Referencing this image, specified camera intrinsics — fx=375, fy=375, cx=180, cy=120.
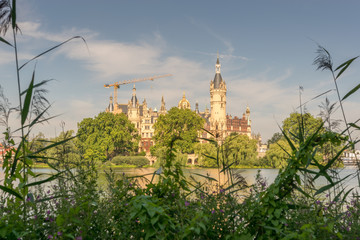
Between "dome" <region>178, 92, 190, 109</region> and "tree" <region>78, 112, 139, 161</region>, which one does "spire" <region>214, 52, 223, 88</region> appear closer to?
"dome" <region>178, 92, 190, 109</region>

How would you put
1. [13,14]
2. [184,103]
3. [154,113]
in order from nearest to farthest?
[13,14] < [154,113] < [184,103]

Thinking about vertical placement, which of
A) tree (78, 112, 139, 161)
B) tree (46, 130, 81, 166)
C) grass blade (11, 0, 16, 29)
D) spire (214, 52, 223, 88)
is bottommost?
tree (46, 130, 81, 166)

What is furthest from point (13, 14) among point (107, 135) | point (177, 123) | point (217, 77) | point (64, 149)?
point (217, 77)

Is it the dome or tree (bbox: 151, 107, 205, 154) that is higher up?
the dome

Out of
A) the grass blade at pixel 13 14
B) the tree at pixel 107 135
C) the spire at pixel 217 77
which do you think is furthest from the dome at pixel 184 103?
the grass blade at pixel 13 14

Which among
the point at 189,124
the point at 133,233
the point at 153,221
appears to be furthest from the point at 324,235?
the point at 189,124

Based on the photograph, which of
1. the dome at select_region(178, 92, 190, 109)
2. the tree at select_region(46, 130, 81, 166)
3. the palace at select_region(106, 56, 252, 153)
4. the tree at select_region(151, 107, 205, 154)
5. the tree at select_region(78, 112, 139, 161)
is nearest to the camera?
the tree at select_region(46, 130, 81, 166)

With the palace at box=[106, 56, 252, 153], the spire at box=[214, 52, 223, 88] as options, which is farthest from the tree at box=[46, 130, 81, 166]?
the spire at box=[214, 52, 223, 88]

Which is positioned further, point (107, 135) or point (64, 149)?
point (107, 135)

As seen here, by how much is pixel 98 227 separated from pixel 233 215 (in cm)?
101

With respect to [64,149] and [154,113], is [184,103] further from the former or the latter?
[64,149]

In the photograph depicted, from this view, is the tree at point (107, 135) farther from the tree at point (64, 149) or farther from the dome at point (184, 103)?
the tree at point (64, 149)

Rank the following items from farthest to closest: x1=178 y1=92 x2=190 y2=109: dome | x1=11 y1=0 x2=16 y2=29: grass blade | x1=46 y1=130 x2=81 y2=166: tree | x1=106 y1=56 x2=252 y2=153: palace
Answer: x1=178 y1=92 x2=190 y2=109: dome < x1=106 y1=56 x2=252 y2=153: palace < x1=46 y1=130 x2=81 y2=166: tree < x1=11 y1=0 x2=16 y2=29: grass blade

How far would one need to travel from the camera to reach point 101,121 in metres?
61.7
